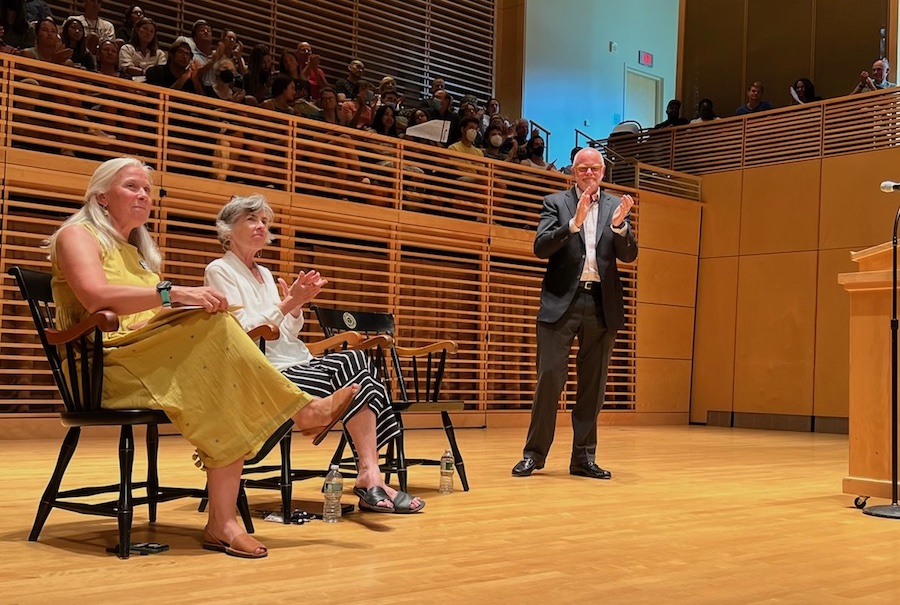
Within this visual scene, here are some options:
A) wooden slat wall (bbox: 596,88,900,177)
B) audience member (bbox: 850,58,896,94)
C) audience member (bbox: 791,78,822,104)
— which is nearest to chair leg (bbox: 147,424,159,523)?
wooden slat wall (bbox: 596,88,900,177)

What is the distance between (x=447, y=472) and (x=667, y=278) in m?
6.48

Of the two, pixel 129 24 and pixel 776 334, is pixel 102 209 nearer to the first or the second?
pixel 129 24

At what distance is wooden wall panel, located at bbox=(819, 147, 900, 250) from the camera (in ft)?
28.5

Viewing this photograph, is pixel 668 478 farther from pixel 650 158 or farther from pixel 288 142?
pixel 650 158

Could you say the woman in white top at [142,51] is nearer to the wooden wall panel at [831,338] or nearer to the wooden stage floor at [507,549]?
the wooden stage floor at [507,549]

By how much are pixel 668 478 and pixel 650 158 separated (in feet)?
21.8

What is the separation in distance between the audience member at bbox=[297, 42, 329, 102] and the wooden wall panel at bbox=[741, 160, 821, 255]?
4.41 meters

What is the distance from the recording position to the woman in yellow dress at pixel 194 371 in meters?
2.42

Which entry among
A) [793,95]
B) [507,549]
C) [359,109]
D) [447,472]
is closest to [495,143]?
[359,109]

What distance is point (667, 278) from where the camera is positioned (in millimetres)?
9711

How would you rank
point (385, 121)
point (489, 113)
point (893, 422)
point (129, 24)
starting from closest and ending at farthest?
point (893, 422), point (129, 24), point (385, 121), point (489, 113)

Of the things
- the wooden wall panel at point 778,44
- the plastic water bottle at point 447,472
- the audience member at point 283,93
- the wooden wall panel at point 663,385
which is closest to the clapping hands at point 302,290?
the plastic water bottle at point 447,472

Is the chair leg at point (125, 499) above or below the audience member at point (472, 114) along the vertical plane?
below

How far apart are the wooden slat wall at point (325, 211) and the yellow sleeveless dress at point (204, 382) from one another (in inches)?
106
